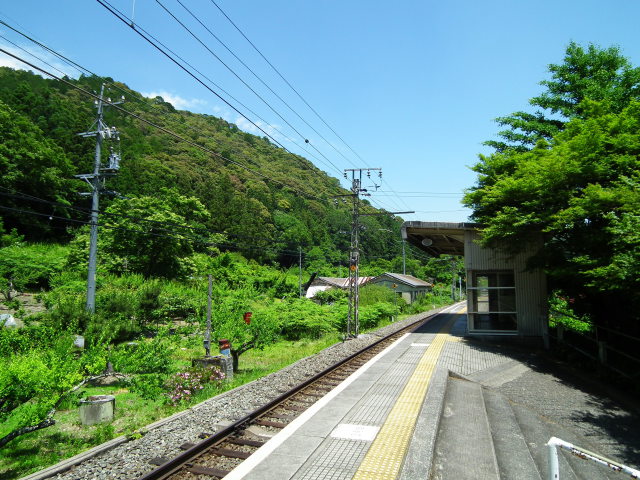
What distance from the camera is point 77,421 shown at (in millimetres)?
8570

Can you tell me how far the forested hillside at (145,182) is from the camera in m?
41.3

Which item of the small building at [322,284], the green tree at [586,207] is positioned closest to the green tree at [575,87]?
the green tree at [586,207]

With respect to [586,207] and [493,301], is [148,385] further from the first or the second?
[493,301]

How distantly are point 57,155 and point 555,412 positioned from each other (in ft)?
176

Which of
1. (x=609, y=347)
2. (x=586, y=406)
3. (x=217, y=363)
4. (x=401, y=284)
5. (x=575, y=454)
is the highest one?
(x=401, y=284)

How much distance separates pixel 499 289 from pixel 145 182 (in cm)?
5747

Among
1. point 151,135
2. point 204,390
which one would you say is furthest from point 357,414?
point 151,135

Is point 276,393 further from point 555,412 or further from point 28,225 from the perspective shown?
point 28,225

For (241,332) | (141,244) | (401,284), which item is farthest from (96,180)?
(401,284)

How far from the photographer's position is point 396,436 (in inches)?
261

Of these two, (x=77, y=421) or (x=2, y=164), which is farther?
(x=2, y=164)

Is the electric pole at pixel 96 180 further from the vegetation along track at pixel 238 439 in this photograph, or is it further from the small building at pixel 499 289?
the small building at pixel 499 289

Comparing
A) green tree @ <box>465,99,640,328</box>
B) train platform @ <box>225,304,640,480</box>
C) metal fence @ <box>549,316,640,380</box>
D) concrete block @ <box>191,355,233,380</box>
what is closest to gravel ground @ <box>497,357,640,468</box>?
train platform @ <box>225,304,640,480</box>

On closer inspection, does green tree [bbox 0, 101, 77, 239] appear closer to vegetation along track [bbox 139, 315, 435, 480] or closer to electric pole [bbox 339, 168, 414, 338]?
electric pole [bbox 339, 168, 414, 338]
